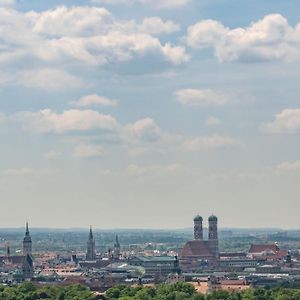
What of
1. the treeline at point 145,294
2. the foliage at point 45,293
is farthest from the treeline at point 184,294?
the foliage at point 45,293

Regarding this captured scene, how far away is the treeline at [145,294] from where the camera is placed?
134m

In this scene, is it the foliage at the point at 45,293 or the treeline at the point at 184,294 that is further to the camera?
the foliage at the point at 45,293

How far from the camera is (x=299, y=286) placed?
551ft

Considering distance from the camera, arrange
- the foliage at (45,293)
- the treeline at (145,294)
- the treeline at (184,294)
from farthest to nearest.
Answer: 1. the foliage at (45,293)
2. the treeline at (145,294)
3. the treeline at (184,294)

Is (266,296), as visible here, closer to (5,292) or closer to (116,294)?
(116,294)

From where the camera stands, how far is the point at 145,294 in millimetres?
138750

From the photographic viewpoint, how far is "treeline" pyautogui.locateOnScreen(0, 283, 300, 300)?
134 meters

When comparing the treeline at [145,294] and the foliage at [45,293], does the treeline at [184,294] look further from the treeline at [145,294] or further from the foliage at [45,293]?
the foliage at [45,293]

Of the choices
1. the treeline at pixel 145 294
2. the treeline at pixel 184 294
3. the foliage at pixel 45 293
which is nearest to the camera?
the treeline at pixel 184 294

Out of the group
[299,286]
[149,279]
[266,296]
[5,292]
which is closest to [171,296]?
[266,296]

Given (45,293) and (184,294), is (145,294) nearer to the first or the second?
(184,294)

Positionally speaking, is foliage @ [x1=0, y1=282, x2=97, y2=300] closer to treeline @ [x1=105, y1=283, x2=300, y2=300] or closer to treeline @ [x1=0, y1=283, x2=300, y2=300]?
treeline @ [x1=0, y1=283, x2=300, y2=300]

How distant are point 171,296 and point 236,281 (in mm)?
42117

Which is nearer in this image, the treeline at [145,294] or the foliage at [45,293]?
the treeline at [145,294]
